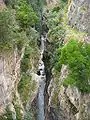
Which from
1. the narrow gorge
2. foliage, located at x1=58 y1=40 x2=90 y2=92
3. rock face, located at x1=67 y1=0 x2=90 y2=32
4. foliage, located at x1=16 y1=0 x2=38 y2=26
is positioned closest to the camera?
the narrow gorge

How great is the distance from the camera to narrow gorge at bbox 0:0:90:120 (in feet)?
81.5

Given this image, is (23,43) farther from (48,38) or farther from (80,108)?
(48,38)

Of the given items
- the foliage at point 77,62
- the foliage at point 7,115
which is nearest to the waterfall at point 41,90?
the foliage at point 77,62

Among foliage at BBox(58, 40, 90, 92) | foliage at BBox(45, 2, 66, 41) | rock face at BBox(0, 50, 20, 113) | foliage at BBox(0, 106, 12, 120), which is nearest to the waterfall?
foliage at BBox(45, 2, 66, 41)

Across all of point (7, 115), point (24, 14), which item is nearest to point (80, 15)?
point (24, 14)

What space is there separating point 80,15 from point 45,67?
6.29 m

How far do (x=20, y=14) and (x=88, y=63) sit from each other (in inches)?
275

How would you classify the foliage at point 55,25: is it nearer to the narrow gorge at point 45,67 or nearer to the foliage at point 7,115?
the narrow gorge at point 45,67

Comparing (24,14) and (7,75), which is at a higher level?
(24,14)

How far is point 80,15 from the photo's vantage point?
35.1 meters

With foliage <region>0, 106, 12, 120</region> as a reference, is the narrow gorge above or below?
above

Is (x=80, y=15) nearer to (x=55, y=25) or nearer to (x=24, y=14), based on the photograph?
(x=55, y=25)

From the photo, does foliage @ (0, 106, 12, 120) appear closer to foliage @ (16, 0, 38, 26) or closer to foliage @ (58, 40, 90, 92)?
foliage @ (58, 40, 90, 92)

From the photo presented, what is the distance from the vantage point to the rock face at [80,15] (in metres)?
34.2
